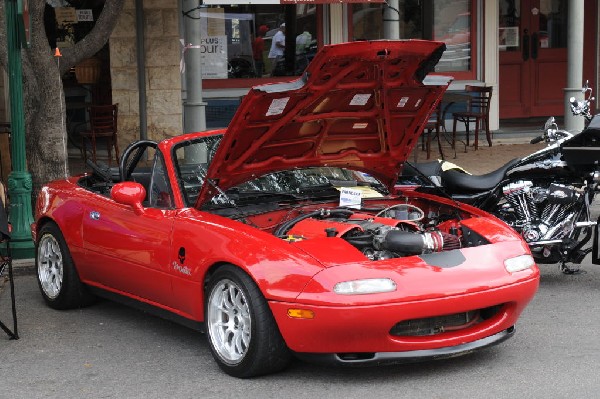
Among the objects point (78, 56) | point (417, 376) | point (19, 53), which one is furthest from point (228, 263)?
point (78, 56)

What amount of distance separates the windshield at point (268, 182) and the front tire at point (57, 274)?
4.13 feet

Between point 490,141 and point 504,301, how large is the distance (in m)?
9.82

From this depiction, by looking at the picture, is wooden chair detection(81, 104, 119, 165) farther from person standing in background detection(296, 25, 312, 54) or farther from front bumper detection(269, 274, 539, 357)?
front bumper detection(269, 274, 539, 357)

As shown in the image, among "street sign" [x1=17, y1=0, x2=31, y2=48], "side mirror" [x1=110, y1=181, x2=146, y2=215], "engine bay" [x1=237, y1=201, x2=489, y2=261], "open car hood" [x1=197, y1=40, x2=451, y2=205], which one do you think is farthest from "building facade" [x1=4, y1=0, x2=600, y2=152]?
"side mirror" [x1=110, y1=181, x2=146, y2=215]

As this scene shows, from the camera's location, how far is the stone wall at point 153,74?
14.3m

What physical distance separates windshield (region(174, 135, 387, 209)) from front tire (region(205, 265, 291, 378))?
0.83 m

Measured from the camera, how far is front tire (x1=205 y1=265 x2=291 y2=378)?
5508mm

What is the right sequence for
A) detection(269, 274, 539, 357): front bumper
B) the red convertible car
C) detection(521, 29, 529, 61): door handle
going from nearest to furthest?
detection(269, 274, 539, 357): front bumper
the red convertible car
detection(521, 29, 529, 61): door handle

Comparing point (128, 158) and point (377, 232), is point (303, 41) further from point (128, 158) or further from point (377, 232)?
point (377, 232)

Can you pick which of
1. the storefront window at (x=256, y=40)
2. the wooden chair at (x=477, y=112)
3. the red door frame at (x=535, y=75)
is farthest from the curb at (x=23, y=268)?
the red door frame at (x=535, y=75)

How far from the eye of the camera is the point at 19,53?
29.6ft

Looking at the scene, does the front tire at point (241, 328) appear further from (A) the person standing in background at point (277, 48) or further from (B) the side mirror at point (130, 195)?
(A) the person standing in background at point (277, 48)

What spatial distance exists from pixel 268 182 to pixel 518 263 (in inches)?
72.6

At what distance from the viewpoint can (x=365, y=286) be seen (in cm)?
537
